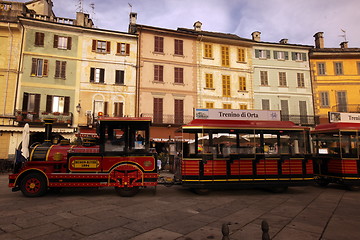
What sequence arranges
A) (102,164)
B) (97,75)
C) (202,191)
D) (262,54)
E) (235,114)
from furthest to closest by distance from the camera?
(262,54), (97,75), (235,114), (202,191), (102,164)

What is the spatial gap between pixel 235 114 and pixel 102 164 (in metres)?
5.78

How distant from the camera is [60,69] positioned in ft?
68.9

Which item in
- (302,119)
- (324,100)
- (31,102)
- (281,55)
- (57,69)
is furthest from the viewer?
(281,55)

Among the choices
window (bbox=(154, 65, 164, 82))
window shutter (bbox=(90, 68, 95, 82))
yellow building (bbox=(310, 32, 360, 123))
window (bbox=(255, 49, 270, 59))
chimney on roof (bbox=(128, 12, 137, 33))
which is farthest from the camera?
window (bbox=(255, 49, 270, 59))

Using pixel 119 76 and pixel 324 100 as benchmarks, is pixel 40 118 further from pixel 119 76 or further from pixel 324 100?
pixel 324 100

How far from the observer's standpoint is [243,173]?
917cm

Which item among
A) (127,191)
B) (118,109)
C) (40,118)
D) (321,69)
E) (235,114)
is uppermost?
(321,69)

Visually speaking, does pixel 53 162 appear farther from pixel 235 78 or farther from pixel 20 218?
pixel 235 78

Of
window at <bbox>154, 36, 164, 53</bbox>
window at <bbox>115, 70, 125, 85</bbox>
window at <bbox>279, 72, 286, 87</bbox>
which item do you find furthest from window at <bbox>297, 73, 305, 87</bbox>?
window at <bbox>115, 70, 125, 85</bbox>

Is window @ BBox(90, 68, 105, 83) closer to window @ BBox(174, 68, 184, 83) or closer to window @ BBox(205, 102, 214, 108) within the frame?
window @ BBox(174, 68, 184, 83)

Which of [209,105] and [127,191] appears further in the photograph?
[209,105]

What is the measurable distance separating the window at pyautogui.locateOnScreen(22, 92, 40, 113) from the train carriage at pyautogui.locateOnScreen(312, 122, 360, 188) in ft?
69.8

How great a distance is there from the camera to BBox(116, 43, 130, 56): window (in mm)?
22797

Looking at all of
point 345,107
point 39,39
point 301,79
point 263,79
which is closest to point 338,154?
point 263,79
